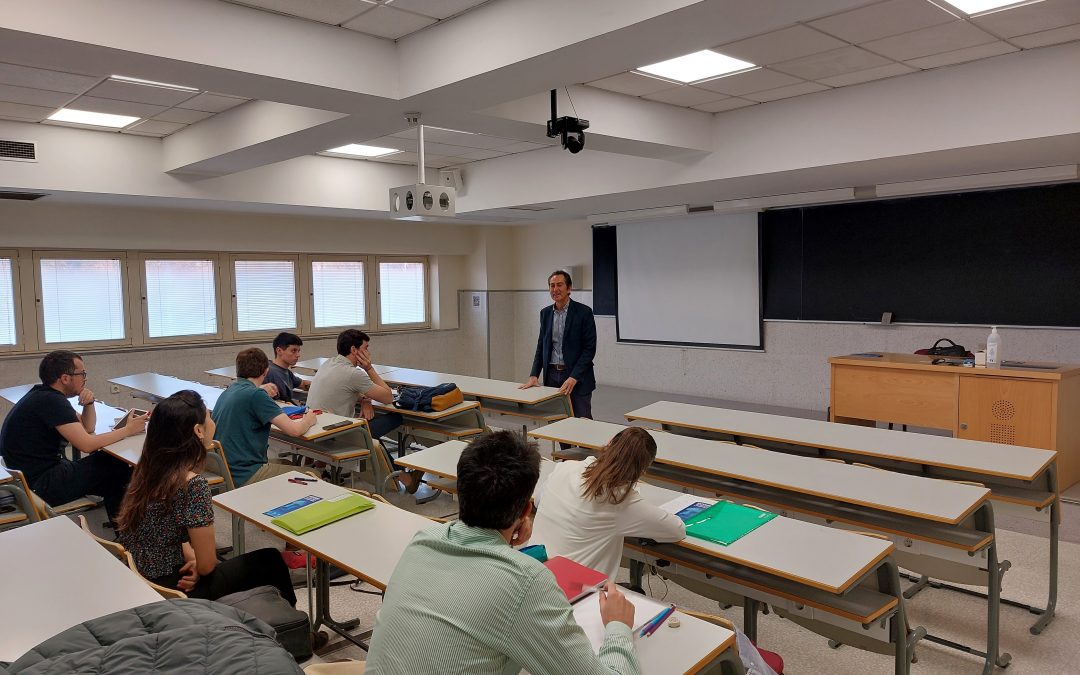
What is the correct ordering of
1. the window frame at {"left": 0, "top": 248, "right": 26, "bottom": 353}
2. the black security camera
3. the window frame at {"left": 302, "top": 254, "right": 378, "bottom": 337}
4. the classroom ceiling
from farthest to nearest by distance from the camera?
1. the window frame at {"left": 302, "top": 254, "right": 378, "bottom": 337}
2. the window frame at {"left": 0, "top": 248, "right": 26, "bottom": 353}
3. the black security camera
4. the classroom ceiling

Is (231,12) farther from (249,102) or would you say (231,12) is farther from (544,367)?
(544,367)

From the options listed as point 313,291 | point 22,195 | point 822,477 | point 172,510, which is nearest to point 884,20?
point 822,477

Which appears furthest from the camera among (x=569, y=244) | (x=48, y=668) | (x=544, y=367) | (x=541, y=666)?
(x=569, y=244)

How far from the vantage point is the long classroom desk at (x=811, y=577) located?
2191mm

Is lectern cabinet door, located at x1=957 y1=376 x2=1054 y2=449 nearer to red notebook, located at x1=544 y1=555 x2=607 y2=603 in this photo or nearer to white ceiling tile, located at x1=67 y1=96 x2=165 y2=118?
red notebook, located at x1=544 y1=555 x2=607 y2=603

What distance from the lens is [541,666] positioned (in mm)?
1368

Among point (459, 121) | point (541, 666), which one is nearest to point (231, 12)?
point (459, 121)

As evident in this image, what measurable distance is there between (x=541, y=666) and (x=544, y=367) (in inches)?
183

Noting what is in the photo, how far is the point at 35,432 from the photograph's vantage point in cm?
383

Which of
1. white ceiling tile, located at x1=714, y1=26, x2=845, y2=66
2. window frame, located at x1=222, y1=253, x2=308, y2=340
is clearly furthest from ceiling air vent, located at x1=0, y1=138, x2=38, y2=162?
white ceiling tile, located at x1=714, y1=26, x2=845, y2=66

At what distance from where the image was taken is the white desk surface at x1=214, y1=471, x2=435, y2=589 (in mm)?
2355

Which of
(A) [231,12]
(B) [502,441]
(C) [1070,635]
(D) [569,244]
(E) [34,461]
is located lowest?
(C) [1070,635]

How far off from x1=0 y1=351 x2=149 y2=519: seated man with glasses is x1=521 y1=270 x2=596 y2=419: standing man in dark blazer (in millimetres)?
2901

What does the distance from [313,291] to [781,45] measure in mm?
7284
